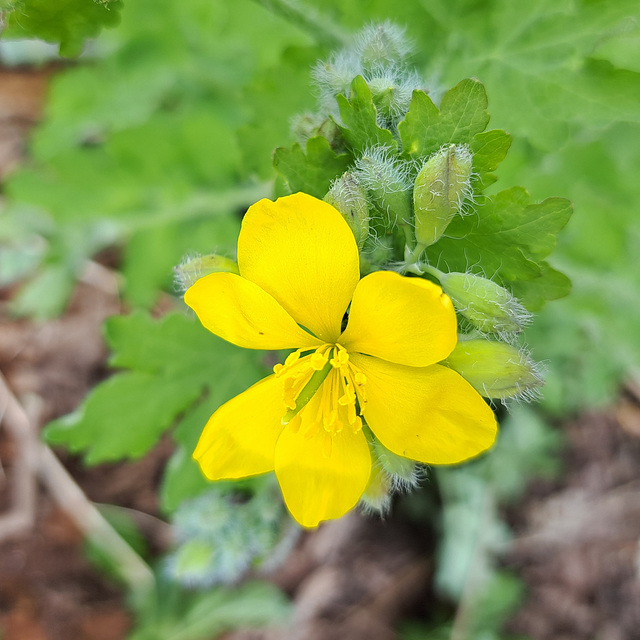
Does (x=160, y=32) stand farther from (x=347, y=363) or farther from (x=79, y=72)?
(x=347, y=363)

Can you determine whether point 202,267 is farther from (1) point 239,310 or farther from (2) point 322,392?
(2) point 322,392

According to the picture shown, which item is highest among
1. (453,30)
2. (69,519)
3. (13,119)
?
(453,30)

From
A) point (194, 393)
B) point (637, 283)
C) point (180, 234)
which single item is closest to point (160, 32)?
point (180, 234)

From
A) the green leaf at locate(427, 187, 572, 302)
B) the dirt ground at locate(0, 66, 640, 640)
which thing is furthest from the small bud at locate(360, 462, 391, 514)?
the dirt ground at locate(0, 66, 640, 640)

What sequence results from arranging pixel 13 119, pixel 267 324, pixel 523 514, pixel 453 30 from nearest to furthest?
pixel 267 324 < pixel 453 30 < pixel 523 514 < pixel 13 119

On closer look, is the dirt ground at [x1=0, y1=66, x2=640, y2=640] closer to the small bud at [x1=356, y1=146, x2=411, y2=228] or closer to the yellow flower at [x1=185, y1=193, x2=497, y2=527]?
the yellow flower at [x1=185, y1=193, x2=497, y2=527]

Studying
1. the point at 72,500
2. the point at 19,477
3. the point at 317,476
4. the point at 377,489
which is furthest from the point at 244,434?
the point at 19,477
